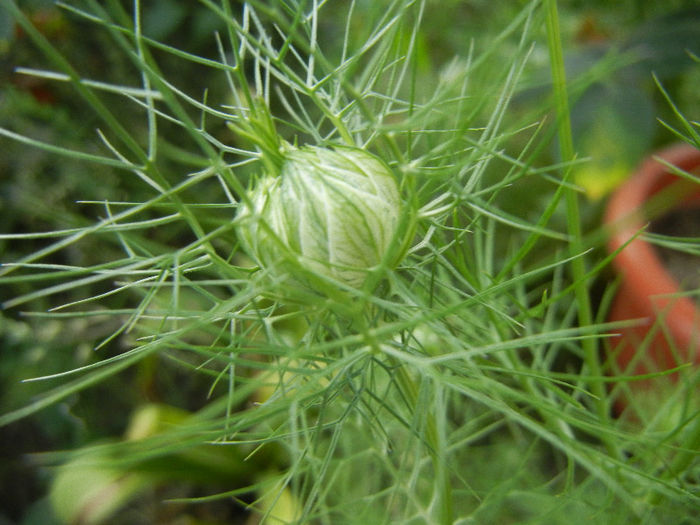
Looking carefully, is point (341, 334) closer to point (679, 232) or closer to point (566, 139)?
point (566, 139)

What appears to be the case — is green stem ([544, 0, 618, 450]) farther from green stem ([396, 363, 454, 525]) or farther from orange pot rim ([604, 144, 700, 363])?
orange pot rim ([604, 144, 700, 363])

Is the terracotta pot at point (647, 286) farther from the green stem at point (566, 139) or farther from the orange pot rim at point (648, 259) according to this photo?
the green stem at point (566, 139)

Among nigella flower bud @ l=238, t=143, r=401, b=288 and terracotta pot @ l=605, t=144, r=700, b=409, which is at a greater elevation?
nigella flower bud @ l=238, t=143, r=401, b=288

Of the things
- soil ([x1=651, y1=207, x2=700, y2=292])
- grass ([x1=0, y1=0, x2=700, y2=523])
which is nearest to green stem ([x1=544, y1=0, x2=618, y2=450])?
grass ([x1=0, y1=0, x2=700, y2=523])

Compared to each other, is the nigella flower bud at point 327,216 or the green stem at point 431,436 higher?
the nigella flower bud at point 327,216

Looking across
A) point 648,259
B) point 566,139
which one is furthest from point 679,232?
point 566,139

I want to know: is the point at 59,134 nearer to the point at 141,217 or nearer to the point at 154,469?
the point at 141,217

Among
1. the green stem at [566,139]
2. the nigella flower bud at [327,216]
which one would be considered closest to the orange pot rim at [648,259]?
the green stem at [566,139]
